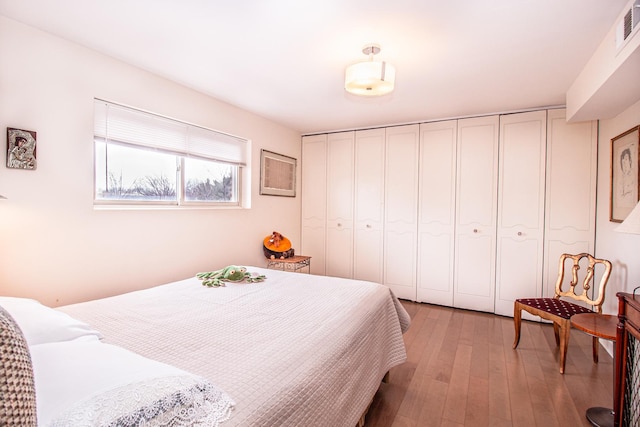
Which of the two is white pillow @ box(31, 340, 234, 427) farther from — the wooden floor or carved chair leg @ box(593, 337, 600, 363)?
carved chair leg @ box(593, 337, 600, 363)

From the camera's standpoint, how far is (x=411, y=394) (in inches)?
82.4

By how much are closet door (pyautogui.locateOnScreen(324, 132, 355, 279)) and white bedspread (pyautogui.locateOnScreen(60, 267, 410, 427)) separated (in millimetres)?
2172

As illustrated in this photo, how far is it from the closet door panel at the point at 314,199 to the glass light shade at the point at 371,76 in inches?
95.1

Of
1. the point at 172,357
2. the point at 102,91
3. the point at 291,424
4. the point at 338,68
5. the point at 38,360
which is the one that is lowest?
the point at 291,424

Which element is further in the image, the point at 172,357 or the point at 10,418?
the point at 172,357

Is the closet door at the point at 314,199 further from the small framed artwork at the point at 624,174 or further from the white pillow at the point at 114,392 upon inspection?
the white pillow at the point at 114,392

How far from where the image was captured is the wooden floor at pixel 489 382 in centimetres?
188

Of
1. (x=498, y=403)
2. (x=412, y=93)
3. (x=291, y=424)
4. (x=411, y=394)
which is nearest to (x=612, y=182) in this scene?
(x=412, y=93)

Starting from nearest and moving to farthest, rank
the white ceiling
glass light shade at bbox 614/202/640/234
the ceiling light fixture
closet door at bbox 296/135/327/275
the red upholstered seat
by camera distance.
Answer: glass light shade at bbox 614/202/640/234 → the white ceiling → the ceiling light fixture → the red upholstered seat → closet door at bbox 296/135/327/275

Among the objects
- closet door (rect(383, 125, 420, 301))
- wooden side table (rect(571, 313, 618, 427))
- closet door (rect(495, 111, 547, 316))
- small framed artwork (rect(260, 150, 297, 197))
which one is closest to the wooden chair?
wooden side table (rect(571, 313, 618, 427))

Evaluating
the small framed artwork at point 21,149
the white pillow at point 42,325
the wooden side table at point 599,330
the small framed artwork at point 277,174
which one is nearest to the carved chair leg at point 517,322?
the wooden side table at point 599,330

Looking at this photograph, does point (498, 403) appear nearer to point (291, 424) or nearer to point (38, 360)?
point (291, 424)

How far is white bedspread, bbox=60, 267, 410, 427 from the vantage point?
1.09 m

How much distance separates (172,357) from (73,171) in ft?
5.59
